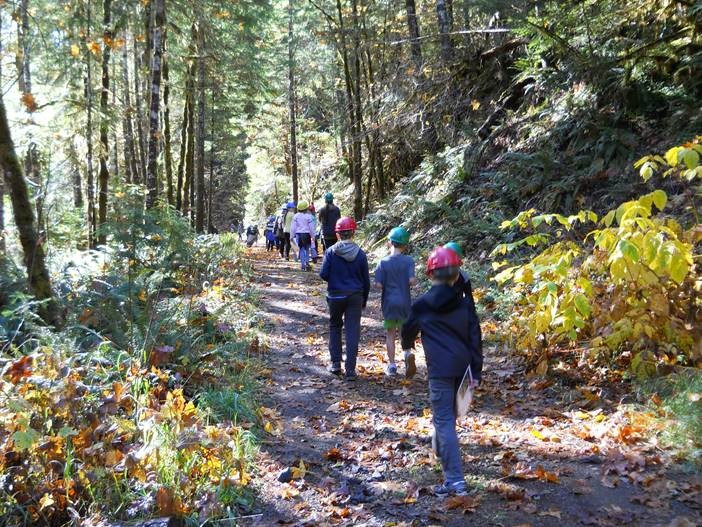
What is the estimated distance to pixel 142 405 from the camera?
4.71 meters

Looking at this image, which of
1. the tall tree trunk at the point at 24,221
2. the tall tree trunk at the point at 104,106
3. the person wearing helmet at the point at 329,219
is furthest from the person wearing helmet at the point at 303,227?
the tall tree trunk at the point at 24,221

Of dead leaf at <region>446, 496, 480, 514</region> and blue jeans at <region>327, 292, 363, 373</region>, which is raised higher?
blue jeans at <region>327, 292, 363, 373</region>

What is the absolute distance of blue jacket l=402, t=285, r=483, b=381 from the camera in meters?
4.46

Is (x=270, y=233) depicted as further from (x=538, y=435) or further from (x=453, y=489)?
(x=453, y=489)

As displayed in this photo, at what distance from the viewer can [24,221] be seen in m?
6.26

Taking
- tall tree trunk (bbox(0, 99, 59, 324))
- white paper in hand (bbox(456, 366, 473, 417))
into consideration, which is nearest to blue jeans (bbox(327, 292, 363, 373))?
white paper in hand (bbox(456, 366, 473, 417))

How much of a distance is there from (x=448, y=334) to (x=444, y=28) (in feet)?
44.4

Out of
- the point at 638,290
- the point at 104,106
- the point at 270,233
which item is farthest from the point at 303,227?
the point at 270,233

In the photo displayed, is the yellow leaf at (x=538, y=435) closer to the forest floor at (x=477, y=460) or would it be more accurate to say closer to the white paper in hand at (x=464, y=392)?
the forest floor at (x=477, y=460)

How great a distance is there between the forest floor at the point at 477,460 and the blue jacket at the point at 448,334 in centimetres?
95

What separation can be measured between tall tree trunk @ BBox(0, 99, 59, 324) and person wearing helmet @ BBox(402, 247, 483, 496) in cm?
426

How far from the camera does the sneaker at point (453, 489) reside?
4.29m

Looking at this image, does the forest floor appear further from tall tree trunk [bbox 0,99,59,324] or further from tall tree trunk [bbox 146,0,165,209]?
tall tree trunk [bbox 146,0,165,209]

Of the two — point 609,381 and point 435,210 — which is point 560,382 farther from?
point 435,210
